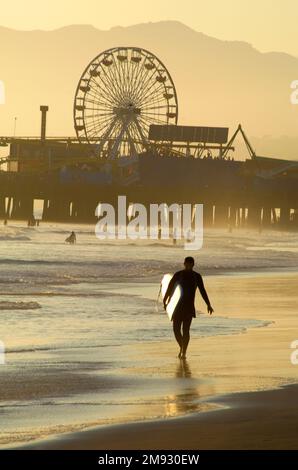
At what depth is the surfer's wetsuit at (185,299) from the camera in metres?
13.9

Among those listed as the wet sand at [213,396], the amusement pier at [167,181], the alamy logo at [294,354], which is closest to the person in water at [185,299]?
the wet sand at [213,396]

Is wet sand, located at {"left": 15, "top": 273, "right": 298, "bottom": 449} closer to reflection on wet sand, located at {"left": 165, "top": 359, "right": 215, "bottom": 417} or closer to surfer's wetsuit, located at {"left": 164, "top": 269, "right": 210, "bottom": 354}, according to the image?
reflection on wet sand, located at {"left": 165, "top": 359, "right": 215, "bottom": 417}

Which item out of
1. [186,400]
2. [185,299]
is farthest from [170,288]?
[186,400]

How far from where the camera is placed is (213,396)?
1105cm

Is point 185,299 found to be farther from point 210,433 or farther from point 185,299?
point 210,433

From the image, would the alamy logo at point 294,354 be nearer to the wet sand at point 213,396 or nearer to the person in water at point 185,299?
the wet sand at point 213,396

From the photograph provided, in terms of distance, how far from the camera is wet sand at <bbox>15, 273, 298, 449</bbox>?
8.84 metres

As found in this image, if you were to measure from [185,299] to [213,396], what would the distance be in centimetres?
290

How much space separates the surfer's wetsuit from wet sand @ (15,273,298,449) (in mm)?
302

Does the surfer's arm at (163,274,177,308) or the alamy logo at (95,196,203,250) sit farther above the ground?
the alamy logo at (95,196,203,250)

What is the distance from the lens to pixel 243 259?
47469mm

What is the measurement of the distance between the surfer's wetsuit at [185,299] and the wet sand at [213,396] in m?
0.30

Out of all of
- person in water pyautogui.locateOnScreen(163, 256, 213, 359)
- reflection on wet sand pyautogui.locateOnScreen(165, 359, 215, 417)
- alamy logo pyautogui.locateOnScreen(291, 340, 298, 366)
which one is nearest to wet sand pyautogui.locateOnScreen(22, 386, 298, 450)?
reflection on wet sand pyautogui.locateOnScreen(165, 359, 215, 417)
